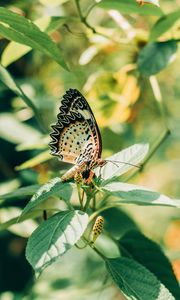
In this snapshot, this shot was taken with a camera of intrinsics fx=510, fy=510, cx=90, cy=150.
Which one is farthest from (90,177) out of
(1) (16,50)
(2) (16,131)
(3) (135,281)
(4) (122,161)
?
(2) (16,131)

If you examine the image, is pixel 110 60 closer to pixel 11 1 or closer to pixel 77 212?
pixel 11 1

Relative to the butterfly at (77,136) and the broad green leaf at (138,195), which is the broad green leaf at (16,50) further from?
the broad green leaf at (138,195)

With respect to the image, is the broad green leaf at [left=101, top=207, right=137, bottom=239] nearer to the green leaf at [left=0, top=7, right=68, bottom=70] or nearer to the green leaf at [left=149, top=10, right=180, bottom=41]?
the green leaf at [left=149, top=10, right=180, bottom=41]

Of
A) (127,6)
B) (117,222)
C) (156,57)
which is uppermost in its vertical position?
(127,6)

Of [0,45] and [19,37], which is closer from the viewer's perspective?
[19,37]

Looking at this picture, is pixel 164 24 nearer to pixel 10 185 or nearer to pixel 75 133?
pixel 75 133

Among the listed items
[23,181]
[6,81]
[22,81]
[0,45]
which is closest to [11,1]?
[0,45]

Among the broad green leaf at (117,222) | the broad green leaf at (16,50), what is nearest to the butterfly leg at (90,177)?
the broad green leaf at (16,50)

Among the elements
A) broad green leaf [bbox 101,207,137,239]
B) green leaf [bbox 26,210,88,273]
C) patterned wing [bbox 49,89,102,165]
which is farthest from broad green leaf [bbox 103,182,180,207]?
broad green leaf [bbox 101,207,137,239]
